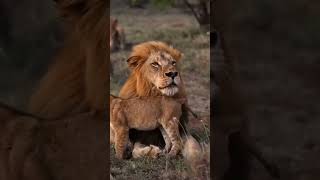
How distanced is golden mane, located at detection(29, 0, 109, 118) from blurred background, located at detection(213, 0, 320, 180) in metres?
0.58

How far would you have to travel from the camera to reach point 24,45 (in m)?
2.84

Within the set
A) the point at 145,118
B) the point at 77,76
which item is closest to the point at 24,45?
the point at 77,76

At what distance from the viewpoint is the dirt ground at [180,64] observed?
3.17m

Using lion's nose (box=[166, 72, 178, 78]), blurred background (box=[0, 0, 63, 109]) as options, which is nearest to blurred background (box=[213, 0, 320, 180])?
lion's nose (box=[166, 72, 178, 78])

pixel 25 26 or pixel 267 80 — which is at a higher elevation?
pixel 25 26

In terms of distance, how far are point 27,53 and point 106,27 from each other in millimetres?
374

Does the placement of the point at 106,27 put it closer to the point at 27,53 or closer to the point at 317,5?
the point at 27,53

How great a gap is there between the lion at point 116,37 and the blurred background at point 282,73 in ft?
14.7

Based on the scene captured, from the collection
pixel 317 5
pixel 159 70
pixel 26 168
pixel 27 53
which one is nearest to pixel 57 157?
pixel 26 168

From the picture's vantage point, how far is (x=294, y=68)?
2.74m

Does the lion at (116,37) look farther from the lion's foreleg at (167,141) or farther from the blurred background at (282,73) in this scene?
the blurred background at (282,73)

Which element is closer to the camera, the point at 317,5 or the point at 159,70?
the point at 317,5

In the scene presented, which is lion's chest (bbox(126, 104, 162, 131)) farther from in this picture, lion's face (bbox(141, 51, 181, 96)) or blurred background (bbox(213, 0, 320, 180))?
blurred background (bbox(213, 0, 320, 180))

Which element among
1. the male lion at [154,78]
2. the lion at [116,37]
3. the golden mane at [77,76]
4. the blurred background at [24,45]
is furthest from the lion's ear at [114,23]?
the golden mane at [77,76]
